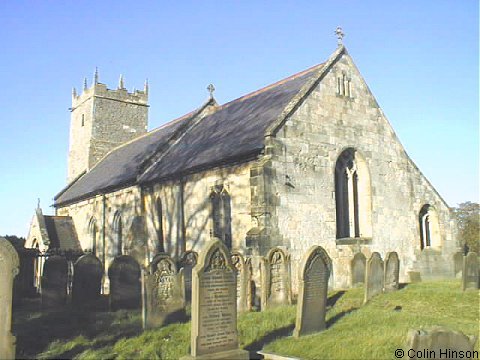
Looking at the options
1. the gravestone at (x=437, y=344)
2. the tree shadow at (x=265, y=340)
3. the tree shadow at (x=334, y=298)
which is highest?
the gravestone at (x=437, y=344)

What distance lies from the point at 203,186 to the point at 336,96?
6172 mm

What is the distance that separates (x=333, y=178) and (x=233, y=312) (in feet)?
32.5

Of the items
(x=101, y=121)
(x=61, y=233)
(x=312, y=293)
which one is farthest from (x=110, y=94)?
(x=312, y=293)

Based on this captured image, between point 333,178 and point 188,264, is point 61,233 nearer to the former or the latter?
point 188,264

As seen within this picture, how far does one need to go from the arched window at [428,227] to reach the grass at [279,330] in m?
7.73

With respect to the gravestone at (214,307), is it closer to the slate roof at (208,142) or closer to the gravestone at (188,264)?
the gravestone at (188,264)

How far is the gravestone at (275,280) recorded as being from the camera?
12895 mm

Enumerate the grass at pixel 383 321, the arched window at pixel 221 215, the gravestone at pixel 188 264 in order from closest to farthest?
the grass at pixel 383 321, the gravestone at pixel 188 264, the arched window at pixel 221 215

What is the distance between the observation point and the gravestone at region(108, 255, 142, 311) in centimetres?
1280

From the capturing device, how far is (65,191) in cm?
3278

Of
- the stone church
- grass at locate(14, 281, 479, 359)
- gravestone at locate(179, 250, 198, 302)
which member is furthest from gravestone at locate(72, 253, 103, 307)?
the stone church

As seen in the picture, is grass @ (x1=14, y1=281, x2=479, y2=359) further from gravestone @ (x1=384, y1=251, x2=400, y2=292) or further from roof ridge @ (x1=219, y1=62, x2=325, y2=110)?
roof ridge @ (x1=219, y1=62, x2=325, y2=110)

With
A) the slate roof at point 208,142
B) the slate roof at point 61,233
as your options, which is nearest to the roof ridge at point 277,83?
the slate roof at point 208,142

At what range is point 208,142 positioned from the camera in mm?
20281
